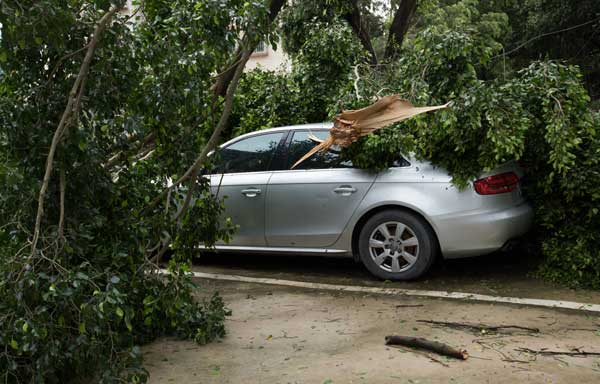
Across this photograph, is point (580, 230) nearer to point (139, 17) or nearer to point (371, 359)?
point (371, 359)

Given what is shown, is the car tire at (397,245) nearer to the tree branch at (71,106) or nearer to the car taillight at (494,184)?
the car taillight at (494,184)

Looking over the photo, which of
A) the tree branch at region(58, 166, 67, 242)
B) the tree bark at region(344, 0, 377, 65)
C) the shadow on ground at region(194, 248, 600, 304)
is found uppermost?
the tree bark at region(344, 0, 377, 65)

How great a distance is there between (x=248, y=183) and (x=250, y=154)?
0.37 metres

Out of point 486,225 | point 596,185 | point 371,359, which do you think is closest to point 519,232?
point 486,225

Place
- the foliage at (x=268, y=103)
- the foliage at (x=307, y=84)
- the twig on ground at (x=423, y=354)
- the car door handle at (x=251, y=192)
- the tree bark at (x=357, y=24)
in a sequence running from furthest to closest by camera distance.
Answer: the tree bark at (x=357, y=24), the foliage at (x=268, y=103), the foliage at (x=307, y=84), the car door handle at (x=251, y=192), the twig on ground at (x=423, y=354)

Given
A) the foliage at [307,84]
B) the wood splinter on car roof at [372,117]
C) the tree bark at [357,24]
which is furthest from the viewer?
the tree bark at [357,24]

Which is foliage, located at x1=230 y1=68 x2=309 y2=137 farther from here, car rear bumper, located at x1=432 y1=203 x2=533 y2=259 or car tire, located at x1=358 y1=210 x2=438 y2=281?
car rear bumper, located at x1=432 y1=203 x2=533 y2=259

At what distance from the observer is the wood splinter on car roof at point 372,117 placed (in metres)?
5.78

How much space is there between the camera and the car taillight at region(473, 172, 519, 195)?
244 inches

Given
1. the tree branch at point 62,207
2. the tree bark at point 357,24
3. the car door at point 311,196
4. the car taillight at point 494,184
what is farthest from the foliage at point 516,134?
the tree bark at point 357,24

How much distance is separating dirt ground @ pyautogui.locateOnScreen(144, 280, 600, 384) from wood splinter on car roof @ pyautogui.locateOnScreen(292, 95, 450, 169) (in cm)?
145

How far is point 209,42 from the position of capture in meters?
4.41

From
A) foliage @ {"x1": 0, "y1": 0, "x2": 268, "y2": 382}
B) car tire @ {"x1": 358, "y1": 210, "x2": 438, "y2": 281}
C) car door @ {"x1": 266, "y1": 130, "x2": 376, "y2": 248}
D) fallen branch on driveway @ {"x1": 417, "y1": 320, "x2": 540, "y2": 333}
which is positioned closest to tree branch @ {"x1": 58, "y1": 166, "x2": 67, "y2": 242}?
foliage @ {"x1": 0, "y1": 0, "x2": 268, "y2": 382}

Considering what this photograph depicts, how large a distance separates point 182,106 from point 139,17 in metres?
0.69
